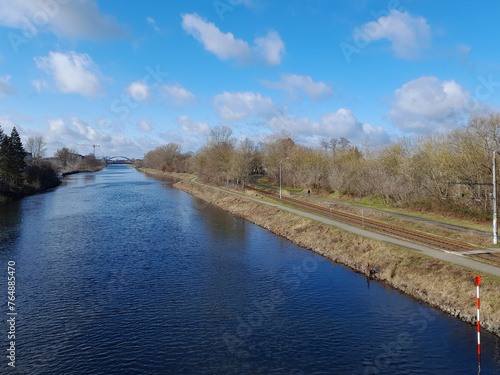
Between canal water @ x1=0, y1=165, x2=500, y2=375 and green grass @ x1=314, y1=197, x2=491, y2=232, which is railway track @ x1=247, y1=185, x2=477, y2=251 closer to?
green grass @ x1=314, y1=197, x2=491, y2=232

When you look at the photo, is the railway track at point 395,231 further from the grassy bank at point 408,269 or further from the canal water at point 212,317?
the canal water at point 212,317

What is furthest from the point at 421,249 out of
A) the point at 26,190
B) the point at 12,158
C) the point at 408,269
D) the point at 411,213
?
the point at 26,190

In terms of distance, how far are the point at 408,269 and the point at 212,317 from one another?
476 inches

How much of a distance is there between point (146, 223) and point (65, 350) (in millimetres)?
26532

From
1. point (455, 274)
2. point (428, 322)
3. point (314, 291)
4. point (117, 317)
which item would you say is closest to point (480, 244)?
point (455, 274)

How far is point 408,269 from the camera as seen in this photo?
2005 centimetres

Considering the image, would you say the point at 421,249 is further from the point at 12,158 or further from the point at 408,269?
the point at 12,158

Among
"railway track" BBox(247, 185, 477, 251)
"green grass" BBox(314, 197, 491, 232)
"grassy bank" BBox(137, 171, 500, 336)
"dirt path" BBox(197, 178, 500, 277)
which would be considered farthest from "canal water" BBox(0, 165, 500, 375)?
"green grass" BBox(314, 197, 491, 232)

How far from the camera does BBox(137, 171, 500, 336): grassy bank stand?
15383 millimetres

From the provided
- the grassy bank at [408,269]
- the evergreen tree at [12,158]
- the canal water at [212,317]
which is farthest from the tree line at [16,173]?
the grassy bank at [408,269]

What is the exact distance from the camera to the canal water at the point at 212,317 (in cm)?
1223

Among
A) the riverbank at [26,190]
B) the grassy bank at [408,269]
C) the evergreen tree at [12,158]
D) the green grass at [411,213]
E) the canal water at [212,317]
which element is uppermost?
the evergreen tree at [12,158]

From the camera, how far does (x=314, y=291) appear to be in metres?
19.0

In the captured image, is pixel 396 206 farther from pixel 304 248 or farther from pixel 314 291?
pixel 314 291
